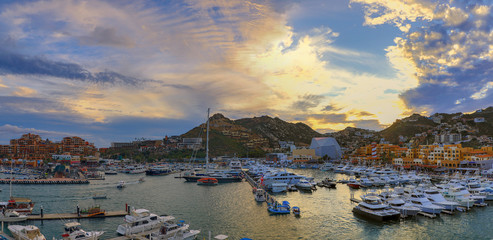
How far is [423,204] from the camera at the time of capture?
3447 centimetres

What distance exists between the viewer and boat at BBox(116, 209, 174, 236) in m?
24.0

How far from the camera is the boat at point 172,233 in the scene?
74.7ft

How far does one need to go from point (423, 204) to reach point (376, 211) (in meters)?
7.24

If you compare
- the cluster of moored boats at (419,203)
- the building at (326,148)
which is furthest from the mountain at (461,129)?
the cluster of moored boats at (419,203)

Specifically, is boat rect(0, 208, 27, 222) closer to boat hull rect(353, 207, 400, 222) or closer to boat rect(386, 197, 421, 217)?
boat hull rect(353, 207, 400, 222)

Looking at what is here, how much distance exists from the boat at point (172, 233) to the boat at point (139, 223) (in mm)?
915

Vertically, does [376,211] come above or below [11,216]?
below

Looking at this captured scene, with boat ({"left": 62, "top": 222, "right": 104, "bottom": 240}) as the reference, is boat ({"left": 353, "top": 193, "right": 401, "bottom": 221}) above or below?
below

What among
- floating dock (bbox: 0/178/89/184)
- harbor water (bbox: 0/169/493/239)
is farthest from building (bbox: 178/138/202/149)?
harbor water (bbox: 0/169/493/239)

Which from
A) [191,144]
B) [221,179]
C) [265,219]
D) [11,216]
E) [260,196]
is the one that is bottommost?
[265,219]

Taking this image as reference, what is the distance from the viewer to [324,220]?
32.1 metres

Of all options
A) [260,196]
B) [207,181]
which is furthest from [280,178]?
[207,181]

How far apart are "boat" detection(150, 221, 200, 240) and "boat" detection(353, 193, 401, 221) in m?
19.3

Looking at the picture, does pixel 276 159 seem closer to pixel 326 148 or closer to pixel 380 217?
pixel 326 148
